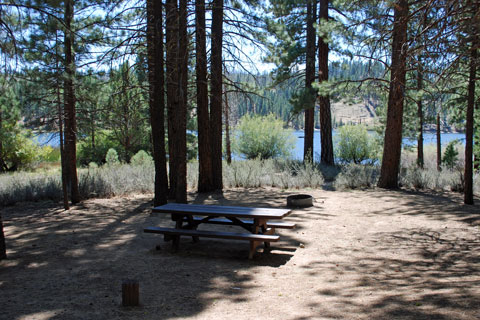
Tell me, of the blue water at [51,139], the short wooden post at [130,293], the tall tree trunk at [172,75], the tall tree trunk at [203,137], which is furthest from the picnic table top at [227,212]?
the blue water at [51,139]

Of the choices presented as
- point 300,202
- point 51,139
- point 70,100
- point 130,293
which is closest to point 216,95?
point 70,100

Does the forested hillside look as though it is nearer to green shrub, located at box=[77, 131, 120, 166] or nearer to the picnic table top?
the picnic table top

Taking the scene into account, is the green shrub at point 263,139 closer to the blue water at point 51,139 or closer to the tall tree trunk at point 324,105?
the tall tree trunk at point 324,105

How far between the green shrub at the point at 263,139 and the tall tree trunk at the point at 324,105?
5.75 meters

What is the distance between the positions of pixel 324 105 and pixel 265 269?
12005 mm

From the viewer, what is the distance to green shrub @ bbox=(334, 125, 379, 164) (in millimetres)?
22031

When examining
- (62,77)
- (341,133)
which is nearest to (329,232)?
(62,77)

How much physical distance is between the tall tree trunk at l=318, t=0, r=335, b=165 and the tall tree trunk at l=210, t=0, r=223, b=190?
19.3ft

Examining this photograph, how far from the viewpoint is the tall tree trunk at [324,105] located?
51.8 ft

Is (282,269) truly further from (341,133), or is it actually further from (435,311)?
(341,133)

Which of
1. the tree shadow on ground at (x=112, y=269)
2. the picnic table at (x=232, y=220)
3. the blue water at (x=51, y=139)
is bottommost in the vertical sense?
the tree shadow on ground at (x=112, y=269)

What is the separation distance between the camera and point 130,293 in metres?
3.81

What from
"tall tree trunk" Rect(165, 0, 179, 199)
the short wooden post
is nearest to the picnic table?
the short wooden post

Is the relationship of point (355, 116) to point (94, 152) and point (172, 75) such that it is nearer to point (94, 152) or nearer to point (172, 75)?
point (94, 152)
